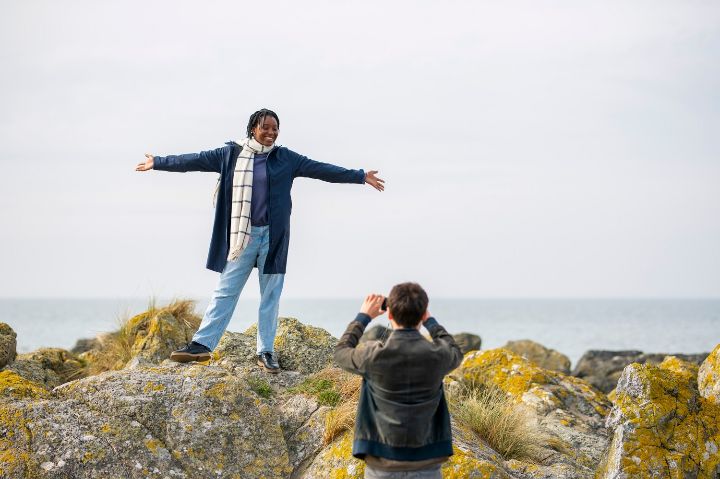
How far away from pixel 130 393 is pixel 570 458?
4.70 meters

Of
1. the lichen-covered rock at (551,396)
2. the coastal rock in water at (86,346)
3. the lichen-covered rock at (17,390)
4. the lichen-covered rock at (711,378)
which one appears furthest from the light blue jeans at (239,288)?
the coastal rock in water at (86,346)

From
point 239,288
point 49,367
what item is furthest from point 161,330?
point 239,288

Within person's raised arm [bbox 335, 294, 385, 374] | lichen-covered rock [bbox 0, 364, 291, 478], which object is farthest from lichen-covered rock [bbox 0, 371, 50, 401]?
person's raised arm [bbox 335, 294, 385, 374]

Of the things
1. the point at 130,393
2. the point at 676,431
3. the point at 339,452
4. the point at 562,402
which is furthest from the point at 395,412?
the point at 562,402

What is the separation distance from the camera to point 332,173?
343 inches

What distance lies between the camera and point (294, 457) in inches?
292

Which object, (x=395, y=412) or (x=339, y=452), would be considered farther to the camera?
(x=339, y=452)

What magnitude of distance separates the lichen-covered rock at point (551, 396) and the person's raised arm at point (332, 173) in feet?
12.2

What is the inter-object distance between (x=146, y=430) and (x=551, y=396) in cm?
593

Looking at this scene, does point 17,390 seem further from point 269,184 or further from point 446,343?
point 446,343

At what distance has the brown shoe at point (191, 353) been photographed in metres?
8.52

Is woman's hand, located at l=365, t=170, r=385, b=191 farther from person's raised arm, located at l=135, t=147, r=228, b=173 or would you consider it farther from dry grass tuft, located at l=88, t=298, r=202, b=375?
dry grass tuft, located at l=88, t=298, r=202, b=375

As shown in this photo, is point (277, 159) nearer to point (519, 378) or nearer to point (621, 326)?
point (519, 378)

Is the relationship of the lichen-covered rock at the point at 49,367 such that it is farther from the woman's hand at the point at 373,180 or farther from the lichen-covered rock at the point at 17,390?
the woman's hand at the point at 373,180
